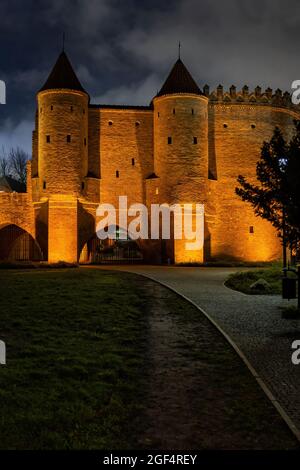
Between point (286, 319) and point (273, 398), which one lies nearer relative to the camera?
point (273, 398)

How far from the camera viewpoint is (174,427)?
5.89m

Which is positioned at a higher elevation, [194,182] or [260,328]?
[194,182]

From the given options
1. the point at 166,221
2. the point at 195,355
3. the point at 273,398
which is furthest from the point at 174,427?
the point at 166,221

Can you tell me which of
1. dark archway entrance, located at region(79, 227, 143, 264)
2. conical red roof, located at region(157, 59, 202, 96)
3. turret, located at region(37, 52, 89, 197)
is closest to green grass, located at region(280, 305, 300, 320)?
turret, located at region(37, 52, 89, 197)

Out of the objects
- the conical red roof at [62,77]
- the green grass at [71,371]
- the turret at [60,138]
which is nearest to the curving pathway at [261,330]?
the green grass at [71,371]

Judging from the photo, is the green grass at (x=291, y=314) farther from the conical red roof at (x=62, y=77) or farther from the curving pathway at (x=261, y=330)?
the conical red roof at (x=62, y=77)

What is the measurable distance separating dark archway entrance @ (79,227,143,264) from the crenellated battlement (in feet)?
46.1

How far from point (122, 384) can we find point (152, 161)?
33366 mm

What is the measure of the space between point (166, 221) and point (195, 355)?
28479 millimetres

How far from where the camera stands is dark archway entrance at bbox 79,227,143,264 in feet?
136

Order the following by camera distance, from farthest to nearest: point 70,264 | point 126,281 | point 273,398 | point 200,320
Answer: point 70,264 → point 126,281 → point 200,320 → point 273,398

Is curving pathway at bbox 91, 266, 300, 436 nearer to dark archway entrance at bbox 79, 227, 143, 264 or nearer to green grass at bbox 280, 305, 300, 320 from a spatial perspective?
green grass at bbox 280, 305, 300, 320

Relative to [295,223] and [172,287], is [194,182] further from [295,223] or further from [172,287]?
[295,223]
